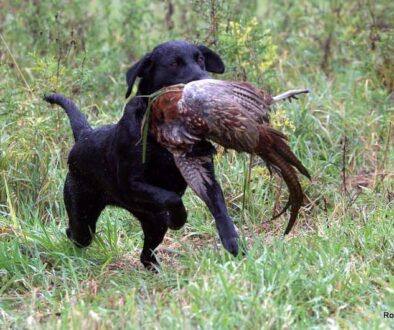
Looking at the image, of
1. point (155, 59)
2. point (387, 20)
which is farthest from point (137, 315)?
point (387, 20)

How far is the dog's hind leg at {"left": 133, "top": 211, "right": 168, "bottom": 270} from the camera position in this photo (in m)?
→ 5.58

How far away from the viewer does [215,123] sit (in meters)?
4.55

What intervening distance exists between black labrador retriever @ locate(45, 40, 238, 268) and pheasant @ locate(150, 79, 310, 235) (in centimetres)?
11

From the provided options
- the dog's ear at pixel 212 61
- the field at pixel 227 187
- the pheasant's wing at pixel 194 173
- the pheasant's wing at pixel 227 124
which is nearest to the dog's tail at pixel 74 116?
the field at pixel 227 187

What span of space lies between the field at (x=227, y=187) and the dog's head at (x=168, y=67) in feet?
3.36

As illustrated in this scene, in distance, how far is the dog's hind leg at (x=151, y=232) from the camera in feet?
18.3

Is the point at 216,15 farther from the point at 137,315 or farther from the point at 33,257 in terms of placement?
the point at 137,315

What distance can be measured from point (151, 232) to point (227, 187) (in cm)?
137

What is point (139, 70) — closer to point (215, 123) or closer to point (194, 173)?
point (194, 173)

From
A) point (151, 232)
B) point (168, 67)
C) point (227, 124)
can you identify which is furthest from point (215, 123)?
point (151, 232)

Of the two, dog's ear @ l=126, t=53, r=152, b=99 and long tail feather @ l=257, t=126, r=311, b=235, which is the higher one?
dog's ear @ l=126, t=53, r=152, b=99

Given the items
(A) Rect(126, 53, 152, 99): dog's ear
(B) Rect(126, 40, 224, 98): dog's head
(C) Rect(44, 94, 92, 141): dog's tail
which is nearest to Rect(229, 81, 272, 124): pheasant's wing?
(B) Rect(126, 40, 224, 98): dog's head

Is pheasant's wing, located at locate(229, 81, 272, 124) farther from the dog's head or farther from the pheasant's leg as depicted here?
the dog's head

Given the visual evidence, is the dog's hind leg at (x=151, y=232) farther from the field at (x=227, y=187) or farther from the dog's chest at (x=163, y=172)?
the dog's chest at (x=163, y=172)
